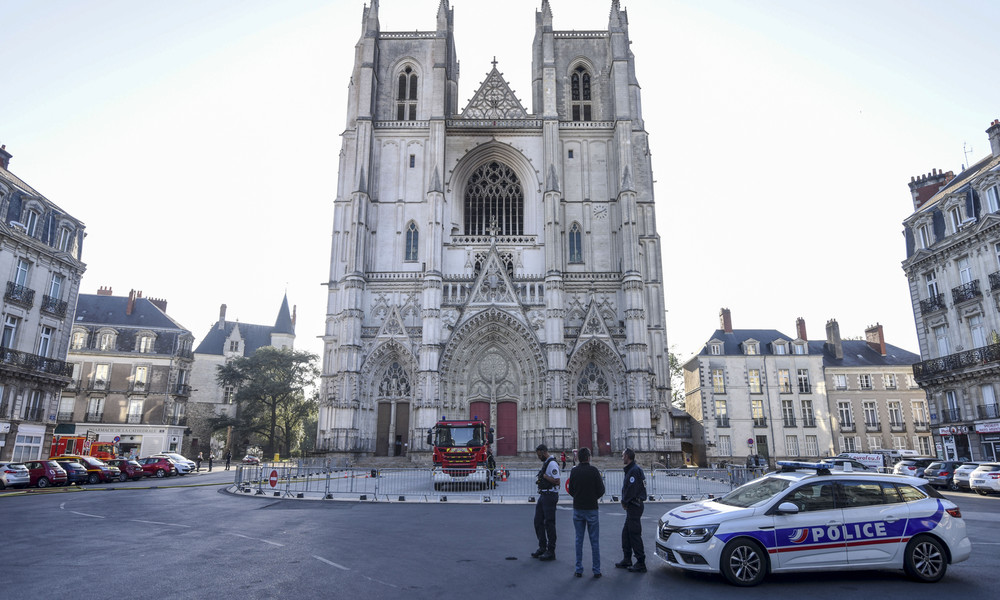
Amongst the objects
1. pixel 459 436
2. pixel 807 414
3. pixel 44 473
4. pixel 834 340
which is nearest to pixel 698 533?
pixel 459 436

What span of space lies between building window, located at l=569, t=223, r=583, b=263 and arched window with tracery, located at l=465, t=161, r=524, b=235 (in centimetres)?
338

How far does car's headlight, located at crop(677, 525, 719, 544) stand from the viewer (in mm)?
6676

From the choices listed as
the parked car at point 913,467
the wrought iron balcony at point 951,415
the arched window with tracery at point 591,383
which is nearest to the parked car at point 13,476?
the arched window with tracery at point 591,383

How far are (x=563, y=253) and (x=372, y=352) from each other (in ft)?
41.9

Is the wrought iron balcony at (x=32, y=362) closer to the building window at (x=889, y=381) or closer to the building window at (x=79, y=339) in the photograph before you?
the building window at (x=79, y=339)

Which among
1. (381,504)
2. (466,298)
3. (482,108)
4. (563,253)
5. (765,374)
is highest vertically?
(482,108)

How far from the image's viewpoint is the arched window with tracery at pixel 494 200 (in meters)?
37.8

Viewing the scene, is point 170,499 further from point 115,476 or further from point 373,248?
point 373,248

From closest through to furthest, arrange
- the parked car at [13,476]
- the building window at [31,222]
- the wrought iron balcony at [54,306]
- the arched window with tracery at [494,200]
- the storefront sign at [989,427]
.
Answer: the parked car at [13,476] < the storefront sign at [989,427] < the building window at [31,222] < the wrought iron balcony at [54,306] < the arched window with tracery at [494,200]

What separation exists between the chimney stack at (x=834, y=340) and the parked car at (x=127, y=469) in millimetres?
43916

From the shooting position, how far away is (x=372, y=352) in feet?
108

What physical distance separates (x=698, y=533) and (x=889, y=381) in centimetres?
4256

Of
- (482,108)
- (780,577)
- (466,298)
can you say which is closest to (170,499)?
(780,577)

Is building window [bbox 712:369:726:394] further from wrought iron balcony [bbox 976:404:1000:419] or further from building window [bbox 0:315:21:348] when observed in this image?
building window [bbox 0:315:21:348]
